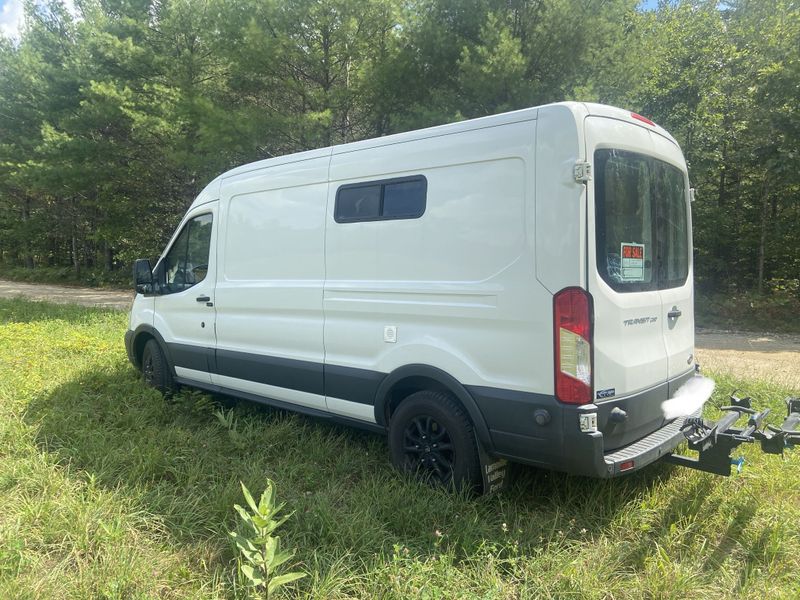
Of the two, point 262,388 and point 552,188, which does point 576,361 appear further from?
point 262,388

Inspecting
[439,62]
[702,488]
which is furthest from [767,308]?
[702,488]

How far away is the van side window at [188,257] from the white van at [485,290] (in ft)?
2.64

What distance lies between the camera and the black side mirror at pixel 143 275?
234 inches

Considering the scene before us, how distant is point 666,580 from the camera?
2834 mm

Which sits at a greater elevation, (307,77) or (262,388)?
(307,77)

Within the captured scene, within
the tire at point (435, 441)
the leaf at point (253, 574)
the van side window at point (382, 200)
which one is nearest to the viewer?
the leaf at point (253, 574)

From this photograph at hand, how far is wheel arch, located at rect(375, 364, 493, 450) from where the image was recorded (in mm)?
3404

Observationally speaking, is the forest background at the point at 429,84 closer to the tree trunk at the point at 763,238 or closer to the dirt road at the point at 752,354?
the tree trunk at the point at 763,238

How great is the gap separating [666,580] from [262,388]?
325 centimetres

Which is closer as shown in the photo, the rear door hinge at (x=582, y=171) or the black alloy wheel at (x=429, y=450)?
Result: the rear door hinge at (x=582, y=171)

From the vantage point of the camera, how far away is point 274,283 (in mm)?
4719

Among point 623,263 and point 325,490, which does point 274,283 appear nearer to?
point 325,490

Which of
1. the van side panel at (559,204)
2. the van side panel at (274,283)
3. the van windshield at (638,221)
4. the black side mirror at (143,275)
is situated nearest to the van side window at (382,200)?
the van side panel at (274,283)

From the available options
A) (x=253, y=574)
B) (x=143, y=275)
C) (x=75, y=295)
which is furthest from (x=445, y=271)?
(x=75, y=295)
